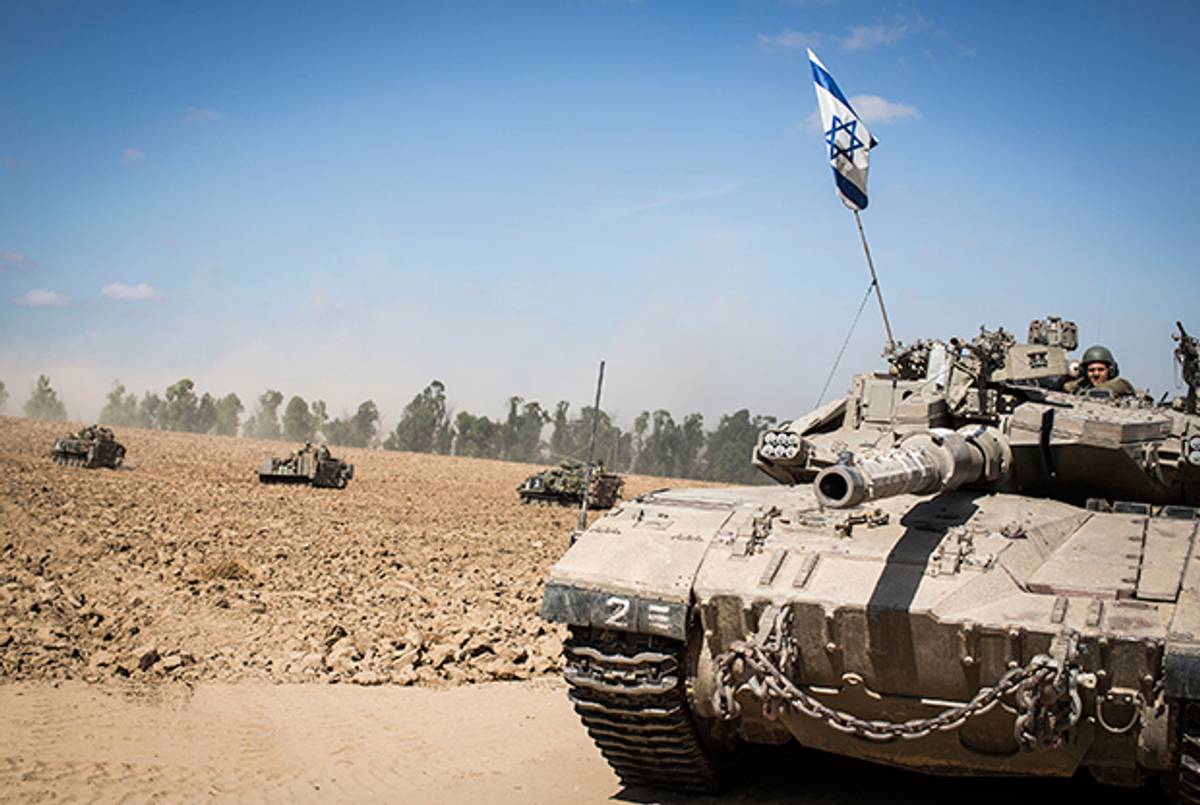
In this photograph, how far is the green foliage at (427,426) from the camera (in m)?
102

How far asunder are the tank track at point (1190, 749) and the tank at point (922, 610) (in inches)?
0.4

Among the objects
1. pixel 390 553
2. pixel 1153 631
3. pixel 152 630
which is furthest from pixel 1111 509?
pixel 390 553

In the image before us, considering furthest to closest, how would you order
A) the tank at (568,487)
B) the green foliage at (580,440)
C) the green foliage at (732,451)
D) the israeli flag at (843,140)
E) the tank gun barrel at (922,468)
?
the green foliage at (580,440)
the green foliage at (732,451)
the tank at (568,487)
the israeli flag at (843,140)
the tank gun barrel at (922,468)

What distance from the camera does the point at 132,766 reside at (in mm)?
Answer: 7641

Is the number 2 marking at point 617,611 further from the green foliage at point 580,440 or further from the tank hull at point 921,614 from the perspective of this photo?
the green foliage at point 580,440

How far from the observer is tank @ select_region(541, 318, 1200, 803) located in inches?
234

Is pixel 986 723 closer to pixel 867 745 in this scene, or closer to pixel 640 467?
pixel 867 745

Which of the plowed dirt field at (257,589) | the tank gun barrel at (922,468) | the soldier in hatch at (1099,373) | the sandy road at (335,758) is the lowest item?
the sandy road at (335,758)

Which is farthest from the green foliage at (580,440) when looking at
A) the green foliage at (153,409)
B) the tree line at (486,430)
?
the green foliage at (153,409)

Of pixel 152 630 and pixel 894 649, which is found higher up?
pixel 894 649

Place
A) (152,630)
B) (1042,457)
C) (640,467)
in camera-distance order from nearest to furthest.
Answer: (1042,457) → (152,630) → (640,467)

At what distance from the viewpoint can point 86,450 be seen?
113ft

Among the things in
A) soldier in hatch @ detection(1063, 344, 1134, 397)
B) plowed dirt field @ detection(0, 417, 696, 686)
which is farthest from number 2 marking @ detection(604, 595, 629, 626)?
soldier in hatch @ detection(1063, 344, 1134, 397)

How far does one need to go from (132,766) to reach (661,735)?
350cm
